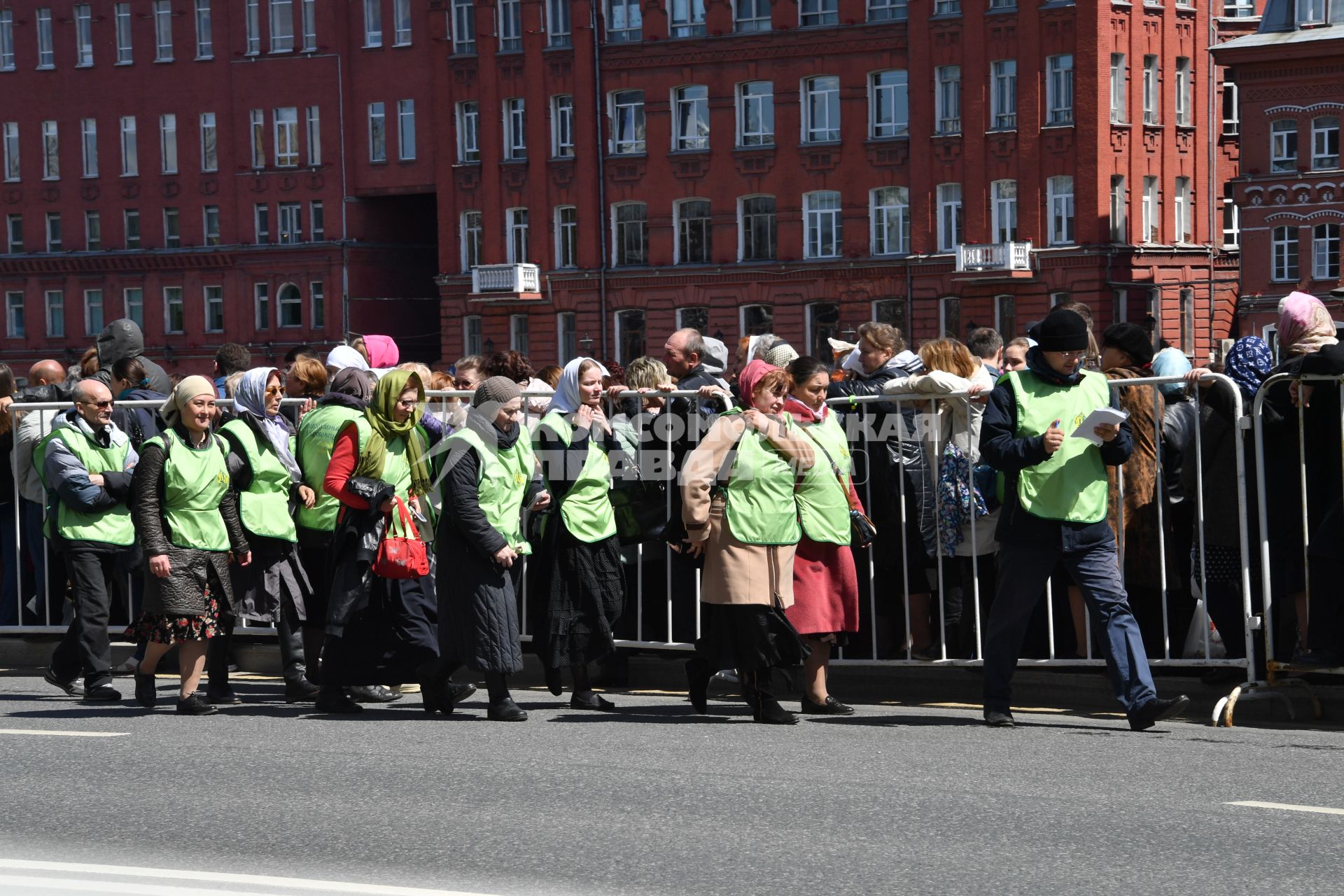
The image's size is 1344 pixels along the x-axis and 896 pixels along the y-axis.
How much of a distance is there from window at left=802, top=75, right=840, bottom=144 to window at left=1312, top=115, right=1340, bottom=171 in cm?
1358

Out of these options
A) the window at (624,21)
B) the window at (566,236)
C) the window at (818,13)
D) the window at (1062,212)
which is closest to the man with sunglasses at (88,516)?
the window at (1062,212)

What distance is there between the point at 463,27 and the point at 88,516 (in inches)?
2236

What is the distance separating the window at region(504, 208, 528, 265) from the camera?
64.9 m

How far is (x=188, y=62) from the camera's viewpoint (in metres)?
73.2

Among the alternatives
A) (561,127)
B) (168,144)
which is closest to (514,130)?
(561,127)

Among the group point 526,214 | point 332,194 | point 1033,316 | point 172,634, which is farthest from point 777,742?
point 332,194

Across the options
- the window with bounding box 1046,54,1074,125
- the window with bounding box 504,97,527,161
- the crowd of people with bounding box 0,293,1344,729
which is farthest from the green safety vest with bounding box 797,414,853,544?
the window with bounding box 504,97,527,161

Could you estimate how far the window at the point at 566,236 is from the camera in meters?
64.1

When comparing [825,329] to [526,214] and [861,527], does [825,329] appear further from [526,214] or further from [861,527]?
[861,527]

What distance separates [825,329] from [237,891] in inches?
2159

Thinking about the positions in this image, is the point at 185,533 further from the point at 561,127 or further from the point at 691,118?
the point at 561,127

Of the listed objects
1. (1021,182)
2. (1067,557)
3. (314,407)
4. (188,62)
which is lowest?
(1067,557)

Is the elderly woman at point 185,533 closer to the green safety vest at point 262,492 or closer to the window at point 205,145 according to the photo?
the green safety vest at point 262,492

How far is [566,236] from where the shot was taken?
64.2 metres
